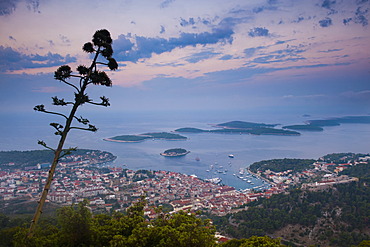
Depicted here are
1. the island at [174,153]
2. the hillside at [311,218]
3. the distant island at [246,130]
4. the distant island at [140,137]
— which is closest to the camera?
the hillside at [311,218]

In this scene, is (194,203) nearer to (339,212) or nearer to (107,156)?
(339,212)

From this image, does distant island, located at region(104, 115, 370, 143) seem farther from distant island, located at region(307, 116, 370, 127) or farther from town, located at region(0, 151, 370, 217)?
town, located at region(0, 151, 370, 217)

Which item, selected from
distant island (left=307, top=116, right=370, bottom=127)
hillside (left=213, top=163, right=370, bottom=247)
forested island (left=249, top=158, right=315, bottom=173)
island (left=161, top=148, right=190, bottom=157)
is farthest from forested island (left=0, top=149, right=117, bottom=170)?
distant island (left=307, top=116, right=370, bottom=127)

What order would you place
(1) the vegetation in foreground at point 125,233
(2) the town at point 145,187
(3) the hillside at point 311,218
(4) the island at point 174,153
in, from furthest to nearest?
(4) the island at point 174,153
(2) the town at point 145,187
(3) the hillside at point 311,218
(1) the vegetation in foreground at point 125,233

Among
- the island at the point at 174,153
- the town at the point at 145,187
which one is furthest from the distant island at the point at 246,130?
the town at the point at 145,187

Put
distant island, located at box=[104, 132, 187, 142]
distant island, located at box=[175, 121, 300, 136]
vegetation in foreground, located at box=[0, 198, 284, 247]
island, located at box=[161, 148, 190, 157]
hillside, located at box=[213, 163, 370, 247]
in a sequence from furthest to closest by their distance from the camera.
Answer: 1. distant island, located at box=[175, 121, 300, 136]
2. distant island, located at box=[104, 132, 187, 142]
3. island, located at box=[161, 148, 190, 157]
4. hillside, located at box=[213, 163, 370, 247]
5. vegetation in foreground, located at box=[0, 198, 284, 247]

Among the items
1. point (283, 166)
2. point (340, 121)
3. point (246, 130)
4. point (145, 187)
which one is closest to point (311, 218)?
point (145, 187)

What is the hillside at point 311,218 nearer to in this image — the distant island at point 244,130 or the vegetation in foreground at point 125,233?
the vegetation in foreground at point 125,233

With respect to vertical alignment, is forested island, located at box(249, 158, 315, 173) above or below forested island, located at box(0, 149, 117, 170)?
below

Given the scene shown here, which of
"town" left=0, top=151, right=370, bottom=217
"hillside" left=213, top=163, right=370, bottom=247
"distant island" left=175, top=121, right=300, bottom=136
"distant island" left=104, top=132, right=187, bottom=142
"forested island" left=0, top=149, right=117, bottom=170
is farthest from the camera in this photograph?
"distant island" left=175, top=121, right=300, bottom=136
